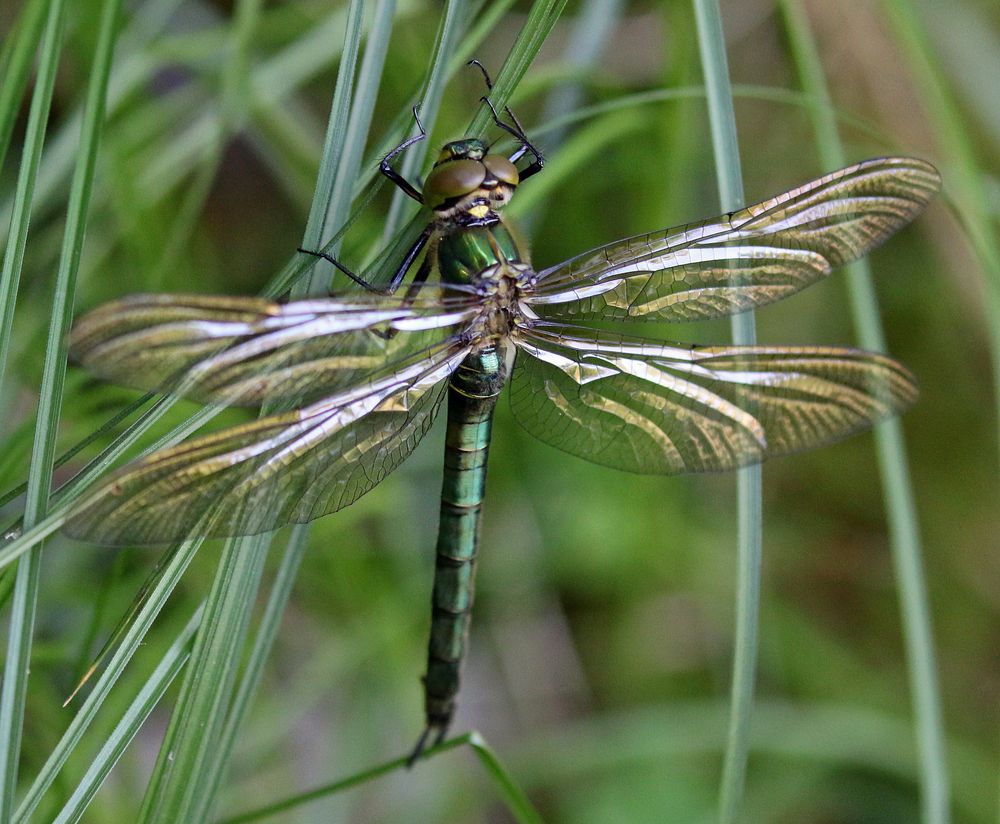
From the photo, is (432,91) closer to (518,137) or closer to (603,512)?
(518,137)

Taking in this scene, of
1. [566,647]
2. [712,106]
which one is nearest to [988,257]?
[712,106]

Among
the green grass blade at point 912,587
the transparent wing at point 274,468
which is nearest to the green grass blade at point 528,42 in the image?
the transparent wing at point 274,468

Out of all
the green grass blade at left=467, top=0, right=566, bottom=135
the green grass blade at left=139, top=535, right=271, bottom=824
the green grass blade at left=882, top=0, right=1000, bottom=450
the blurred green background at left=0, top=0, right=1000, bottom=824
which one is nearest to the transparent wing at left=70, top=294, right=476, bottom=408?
the green grass blade at left=139, top=535, right=271, bottom=824

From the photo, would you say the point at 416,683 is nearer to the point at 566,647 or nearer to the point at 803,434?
the point at 566,647

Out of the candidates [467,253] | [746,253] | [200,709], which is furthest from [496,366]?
[200,709]

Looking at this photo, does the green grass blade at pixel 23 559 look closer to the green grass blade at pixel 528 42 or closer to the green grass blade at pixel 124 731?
the green grass blade at pixel 124 731
